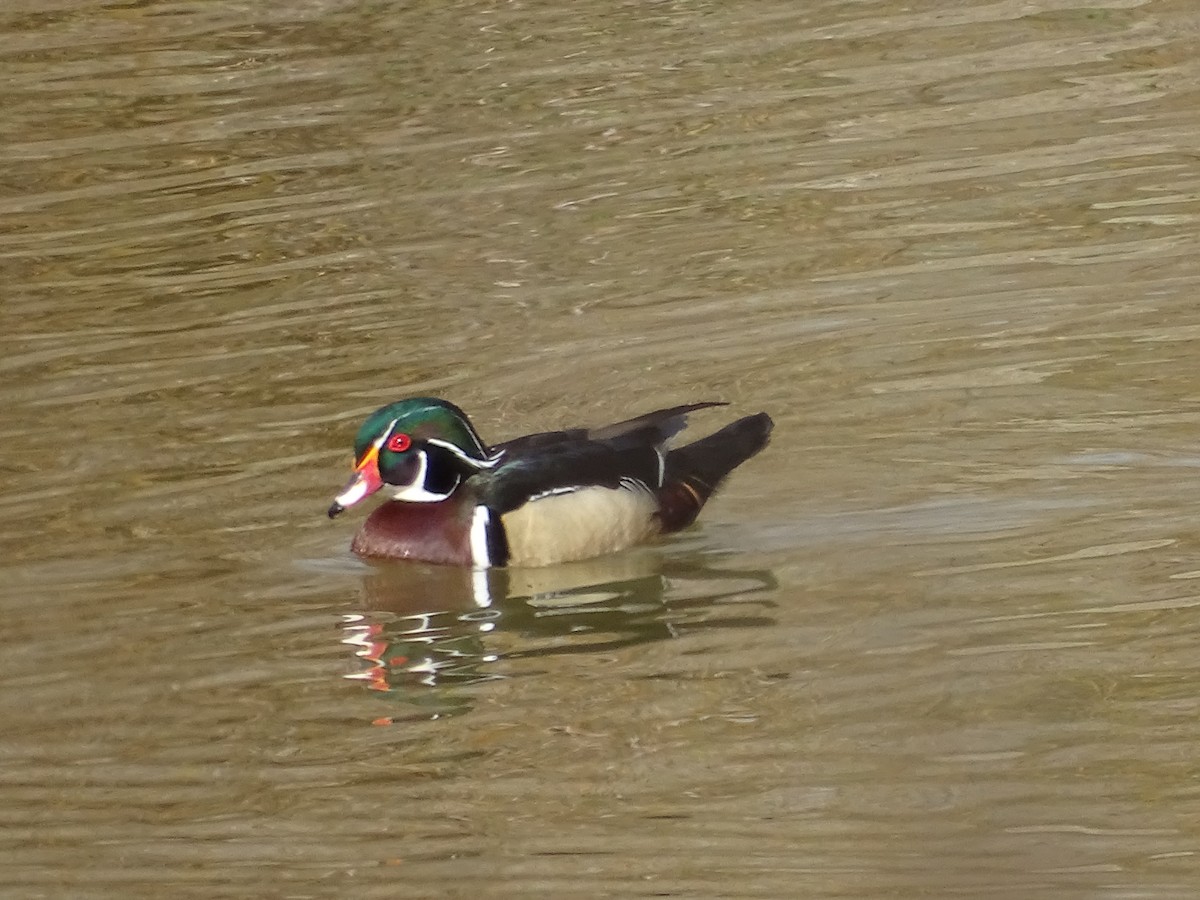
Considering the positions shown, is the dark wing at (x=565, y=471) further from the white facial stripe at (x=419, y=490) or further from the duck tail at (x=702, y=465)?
the white facial stripe at (x=419, y=490)

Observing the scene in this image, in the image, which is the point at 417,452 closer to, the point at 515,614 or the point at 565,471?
the point at 565,471

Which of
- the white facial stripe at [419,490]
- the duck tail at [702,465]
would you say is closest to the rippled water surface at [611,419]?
the duck tail at [702,465]

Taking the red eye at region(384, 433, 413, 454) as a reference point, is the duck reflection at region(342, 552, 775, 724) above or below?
below

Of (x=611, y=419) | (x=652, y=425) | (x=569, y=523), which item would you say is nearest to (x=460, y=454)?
(x=569, y=523)

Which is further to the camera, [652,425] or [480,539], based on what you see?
[652,425]

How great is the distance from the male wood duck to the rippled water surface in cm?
14

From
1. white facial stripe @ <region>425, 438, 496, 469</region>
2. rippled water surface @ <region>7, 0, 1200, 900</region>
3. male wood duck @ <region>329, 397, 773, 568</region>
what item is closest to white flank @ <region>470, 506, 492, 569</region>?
male wood duck @ <region>329, 397, 773, 568</region>

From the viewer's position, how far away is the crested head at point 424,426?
9055mm

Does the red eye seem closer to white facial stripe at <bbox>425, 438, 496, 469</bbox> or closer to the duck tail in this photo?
white facial stripe at <bbox>425, 438, 496, 469</bbox>

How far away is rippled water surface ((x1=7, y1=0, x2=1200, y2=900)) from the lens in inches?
253

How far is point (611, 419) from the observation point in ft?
33.6

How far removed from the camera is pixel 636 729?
23.0ft

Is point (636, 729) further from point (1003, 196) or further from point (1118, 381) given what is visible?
point (1003, 196)

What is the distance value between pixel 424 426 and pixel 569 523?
665 millimetres
